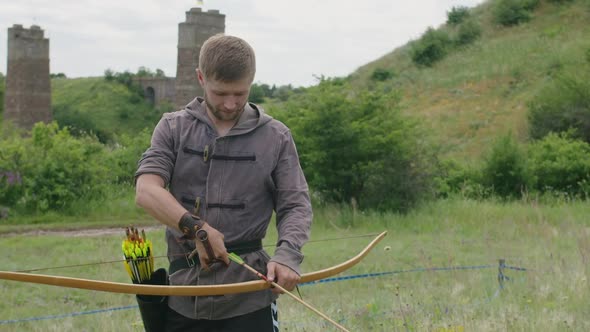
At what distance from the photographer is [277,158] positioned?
123 inches

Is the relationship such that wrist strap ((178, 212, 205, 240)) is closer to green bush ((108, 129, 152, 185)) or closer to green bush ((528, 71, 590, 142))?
green bush ((108, 129, 152, 185))

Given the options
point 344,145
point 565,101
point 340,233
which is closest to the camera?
point 340,233

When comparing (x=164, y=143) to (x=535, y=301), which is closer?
(x=164, y=143)

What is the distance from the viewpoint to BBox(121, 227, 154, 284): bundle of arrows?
2994mm

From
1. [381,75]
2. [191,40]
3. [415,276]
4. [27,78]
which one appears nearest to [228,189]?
[415,276]

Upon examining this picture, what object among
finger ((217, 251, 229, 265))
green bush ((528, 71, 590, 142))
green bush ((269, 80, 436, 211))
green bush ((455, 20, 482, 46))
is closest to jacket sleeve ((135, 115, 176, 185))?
finger ((217, 251, 229, 265))

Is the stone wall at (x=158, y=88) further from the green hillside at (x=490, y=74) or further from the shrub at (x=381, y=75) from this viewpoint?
the shrub at (x=381, y=75)

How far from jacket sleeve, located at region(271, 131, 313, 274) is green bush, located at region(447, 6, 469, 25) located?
40.8m

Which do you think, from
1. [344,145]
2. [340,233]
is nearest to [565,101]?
[344,145]

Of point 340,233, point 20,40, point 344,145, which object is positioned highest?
point 20,40

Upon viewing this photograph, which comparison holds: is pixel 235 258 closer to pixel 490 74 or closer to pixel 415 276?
pixel 415 276

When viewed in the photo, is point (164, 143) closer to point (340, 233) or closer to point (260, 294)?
point (260, 294)

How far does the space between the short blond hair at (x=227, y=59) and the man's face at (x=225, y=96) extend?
0.03 meters

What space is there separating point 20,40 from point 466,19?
2315cm
